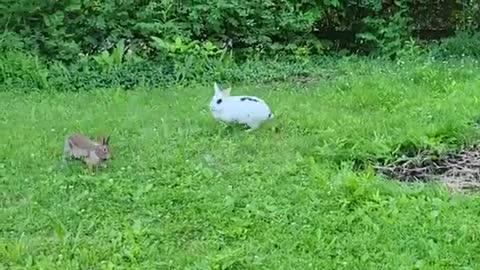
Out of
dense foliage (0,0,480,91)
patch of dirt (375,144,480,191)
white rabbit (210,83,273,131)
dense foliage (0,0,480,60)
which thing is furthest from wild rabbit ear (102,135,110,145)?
dense foliage (0,0,480,60)

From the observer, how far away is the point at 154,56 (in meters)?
7.41

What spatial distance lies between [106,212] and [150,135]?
1241mm

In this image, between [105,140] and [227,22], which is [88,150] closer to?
[105,140]

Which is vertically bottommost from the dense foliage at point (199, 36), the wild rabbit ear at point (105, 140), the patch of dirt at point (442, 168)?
the dense foliage at point (199, 36)

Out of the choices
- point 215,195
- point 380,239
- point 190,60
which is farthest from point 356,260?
point 190,60

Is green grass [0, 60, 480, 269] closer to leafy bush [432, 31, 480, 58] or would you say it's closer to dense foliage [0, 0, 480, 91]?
dense foliage [0, 0, 480, 91]

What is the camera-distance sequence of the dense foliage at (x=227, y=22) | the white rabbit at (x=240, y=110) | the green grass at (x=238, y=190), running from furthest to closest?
the dense foliage at (x=227, y=22)
the white rabbit at (x=240, y=110)
the green grass at (x=238, y=190)

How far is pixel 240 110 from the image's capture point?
4953 millimetres

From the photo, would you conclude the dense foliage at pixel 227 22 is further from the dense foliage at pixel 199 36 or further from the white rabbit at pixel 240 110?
the white rabbit at pixel 240 110

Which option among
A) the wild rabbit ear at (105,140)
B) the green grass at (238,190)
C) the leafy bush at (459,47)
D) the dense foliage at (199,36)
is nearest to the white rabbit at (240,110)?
the green grass at (238,190)

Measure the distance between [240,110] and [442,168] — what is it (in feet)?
3.83

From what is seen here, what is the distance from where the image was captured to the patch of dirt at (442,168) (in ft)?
14.1

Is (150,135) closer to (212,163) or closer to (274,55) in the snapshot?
(212,163)

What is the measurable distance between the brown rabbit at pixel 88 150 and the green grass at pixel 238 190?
65mm
